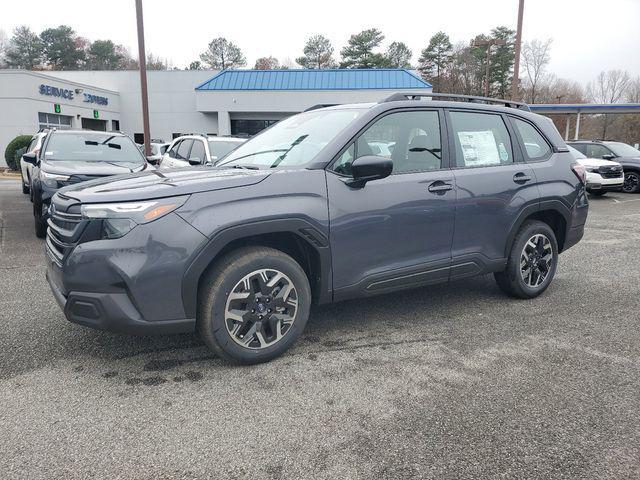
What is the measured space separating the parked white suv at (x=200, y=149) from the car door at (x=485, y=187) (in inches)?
215

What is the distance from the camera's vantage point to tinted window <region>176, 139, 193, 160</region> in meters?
10.2

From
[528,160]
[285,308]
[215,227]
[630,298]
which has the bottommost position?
[630,298]

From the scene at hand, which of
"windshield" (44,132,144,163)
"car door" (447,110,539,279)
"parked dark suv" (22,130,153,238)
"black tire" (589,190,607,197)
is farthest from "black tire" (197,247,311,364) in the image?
"black tire" (589,190,607,197)

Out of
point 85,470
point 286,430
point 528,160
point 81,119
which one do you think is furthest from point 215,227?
point 81,119

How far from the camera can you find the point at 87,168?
735 cm

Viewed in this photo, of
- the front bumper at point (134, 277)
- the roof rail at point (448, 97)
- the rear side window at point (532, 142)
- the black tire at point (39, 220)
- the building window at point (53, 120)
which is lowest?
the black tire at point (39, 220)

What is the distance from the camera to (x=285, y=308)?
3.36 m

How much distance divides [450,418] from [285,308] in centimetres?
125

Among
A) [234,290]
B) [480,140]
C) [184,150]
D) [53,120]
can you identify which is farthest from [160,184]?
[53,120]

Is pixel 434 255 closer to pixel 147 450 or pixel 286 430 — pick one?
pixel 286 430

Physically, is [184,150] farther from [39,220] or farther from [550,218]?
[550,218]

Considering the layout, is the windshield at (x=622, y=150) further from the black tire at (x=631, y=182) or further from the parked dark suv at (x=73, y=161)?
the parked dark suv at (x=73, y=161)

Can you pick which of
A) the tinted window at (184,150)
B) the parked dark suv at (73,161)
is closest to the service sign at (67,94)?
the tinted window at (184,150)

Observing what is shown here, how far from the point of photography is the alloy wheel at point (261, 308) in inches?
125
